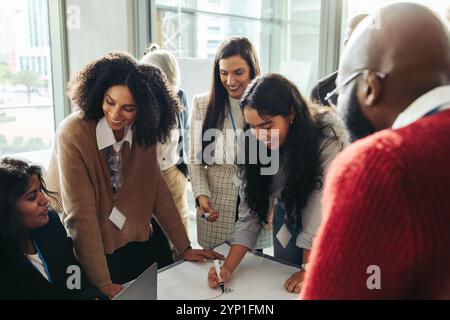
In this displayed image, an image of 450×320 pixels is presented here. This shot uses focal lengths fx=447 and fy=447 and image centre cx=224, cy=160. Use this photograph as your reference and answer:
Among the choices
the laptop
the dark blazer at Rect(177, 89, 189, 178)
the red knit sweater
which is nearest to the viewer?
the red knit sweater

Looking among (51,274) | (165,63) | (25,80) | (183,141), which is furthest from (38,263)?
(25,80)

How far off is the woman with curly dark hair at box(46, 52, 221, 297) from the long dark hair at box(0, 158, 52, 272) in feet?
0.40

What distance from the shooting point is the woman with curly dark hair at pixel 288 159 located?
4.75ft

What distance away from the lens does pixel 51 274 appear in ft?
4.64

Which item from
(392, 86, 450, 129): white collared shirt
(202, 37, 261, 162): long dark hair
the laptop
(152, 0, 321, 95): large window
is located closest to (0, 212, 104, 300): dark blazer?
the laptop

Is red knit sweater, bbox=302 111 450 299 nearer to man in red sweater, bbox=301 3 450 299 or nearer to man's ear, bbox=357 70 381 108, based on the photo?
man in red sweater, bbox=301 3 450 299

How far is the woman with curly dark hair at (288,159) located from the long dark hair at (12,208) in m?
0.62

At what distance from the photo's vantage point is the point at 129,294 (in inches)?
35.7

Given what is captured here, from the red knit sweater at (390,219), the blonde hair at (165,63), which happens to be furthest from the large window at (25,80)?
the red knit sweater at (390,219)

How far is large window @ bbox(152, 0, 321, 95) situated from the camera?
249 cm

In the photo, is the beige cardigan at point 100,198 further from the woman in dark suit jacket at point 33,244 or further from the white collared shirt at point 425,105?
the white collared shirt at point 425,105

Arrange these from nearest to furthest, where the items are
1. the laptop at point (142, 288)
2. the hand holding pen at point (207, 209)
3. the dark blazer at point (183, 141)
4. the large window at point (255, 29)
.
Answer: the laptop at point (142, 288) → the hand holding pen at point (207, 209) → the dark blazer at point (183, 141) → the large window at point (255, 29)
